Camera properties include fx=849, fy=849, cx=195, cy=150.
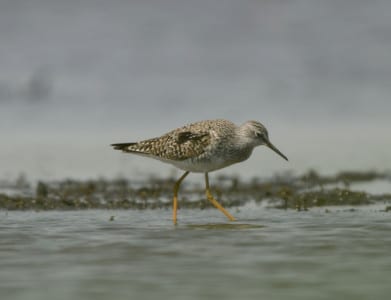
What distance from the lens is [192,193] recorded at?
21.5 meters

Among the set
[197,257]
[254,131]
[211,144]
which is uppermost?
[254,131]

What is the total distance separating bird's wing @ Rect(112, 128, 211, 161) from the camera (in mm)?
15602

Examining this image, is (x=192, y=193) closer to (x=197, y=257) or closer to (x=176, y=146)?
(x=176, y=146)

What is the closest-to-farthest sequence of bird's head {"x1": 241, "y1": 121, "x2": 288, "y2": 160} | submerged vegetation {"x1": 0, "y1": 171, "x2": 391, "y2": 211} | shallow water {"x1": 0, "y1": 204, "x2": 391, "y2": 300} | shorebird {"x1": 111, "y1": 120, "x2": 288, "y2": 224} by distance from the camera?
shallow water {"x1": 0, "y1": 204, "x2": 391, "y2": 300} < shorebird {"x1": 111, "y1": 120, "x2": 288, "y2": 224} < bird's head {"x1": 241, "y1": 121, "x2": 288, "y2": 160} < submerged vegetation {"x1": 0, "y1": 171, "x2": 391, "y2": 211}

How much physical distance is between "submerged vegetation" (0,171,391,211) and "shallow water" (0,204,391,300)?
8.24ft

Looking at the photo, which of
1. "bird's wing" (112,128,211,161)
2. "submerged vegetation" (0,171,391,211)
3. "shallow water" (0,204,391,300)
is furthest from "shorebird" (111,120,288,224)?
"submerged vegetation" (0,171,391,211)

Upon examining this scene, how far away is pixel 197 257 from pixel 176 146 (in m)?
5.17

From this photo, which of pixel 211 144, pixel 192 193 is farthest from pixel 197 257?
pixel 192 193

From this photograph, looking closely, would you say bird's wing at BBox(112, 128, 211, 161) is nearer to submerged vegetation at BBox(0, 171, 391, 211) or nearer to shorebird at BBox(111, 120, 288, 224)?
shorebird at BBox(111, 120, 288, 224)

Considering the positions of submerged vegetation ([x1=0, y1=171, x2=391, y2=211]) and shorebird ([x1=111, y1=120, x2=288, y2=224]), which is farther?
submerged vegetation ([x1=0, y1=171, x2=391, y2=211])

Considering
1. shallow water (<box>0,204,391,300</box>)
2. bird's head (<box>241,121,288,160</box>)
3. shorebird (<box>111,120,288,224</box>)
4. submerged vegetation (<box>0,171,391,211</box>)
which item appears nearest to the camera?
shallow water (<box>0,204,391,300</box>)

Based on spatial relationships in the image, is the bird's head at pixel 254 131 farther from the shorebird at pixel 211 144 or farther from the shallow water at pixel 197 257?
the shallow water at pixel 197 257

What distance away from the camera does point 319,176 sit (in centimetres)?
2533

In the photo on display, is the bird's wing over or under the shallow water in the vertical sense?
over
